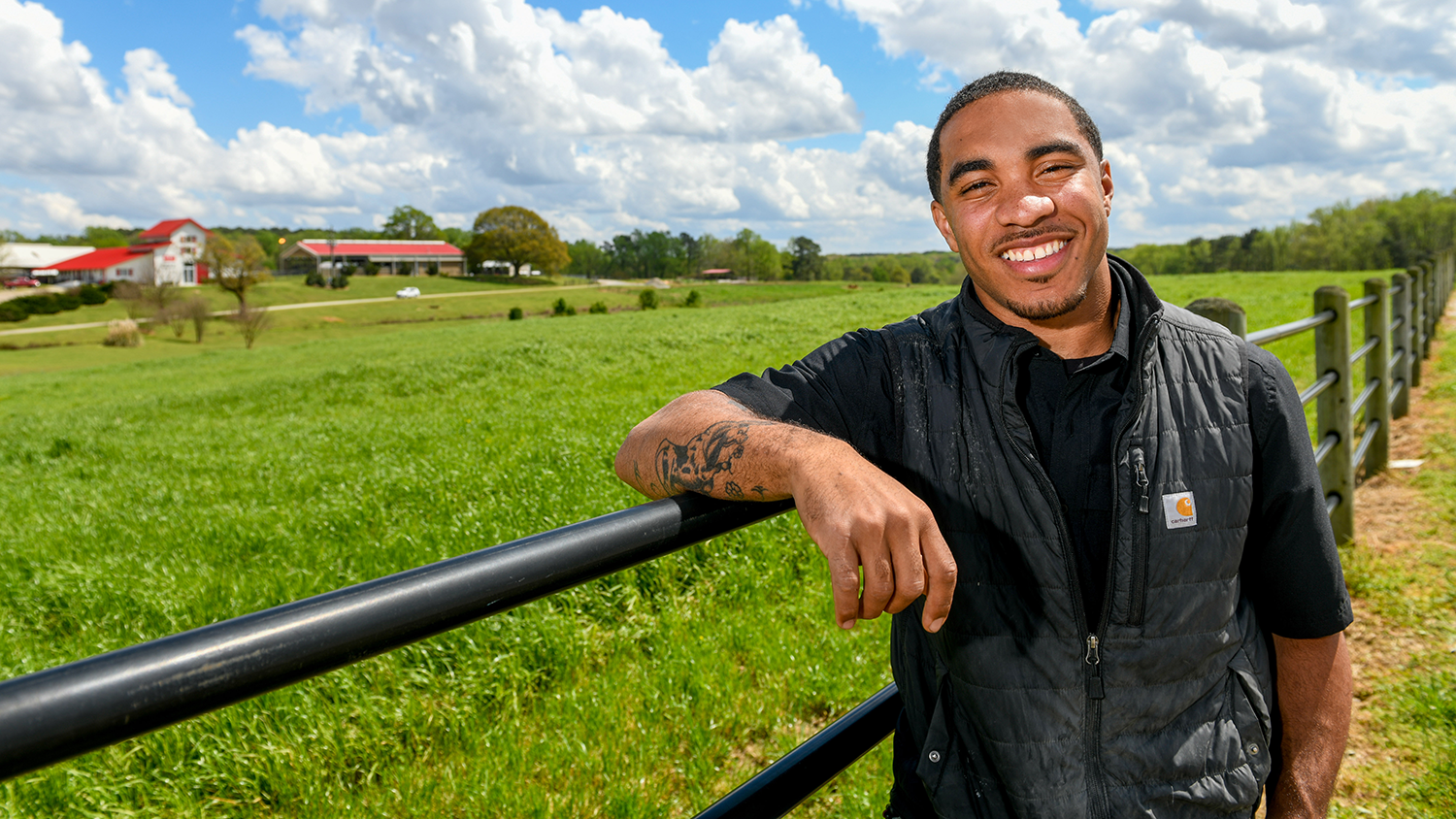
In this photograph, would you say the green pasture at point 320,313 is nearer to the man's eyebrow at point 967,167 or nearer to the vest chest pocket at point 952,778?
the man's eyebrow at point 967,167

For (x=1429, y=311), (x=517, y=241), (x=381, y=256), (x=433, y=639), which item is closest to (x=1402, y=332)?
(x=1429, y=311)

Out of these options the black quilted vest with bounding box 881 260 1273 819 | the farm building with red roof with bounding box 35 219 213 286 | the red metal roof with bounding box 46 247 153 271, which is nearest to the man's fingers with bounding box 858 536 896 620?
the black quilted vest with bounding box 881 260 1273 819

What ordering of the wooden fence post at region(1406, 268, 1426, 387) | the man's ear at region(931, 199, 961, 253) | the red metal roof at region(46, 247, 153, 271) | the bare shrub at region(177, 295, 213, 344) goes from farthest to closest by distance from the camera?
the red metal roof at region(46, 247, 153, 271)
the bare shrub at region(177, 295, 213, 344)
the wooden fence post at region(1406, 268, 1426, 387)
the man's ear at region(931, 199, 961, 253)

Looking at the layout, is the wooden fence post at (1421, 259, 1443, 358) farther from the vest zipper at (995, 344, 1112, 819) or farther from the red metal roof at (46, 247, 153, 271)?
the red metal roof at (46, 247, 153, 271)

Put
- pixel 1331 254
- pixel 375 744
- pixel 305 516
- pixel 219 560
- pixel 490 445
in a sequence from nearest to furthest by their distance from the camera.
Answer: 1. pixel 375 744
2. pixel 219 560
3. pixel 305 516
4. pixel 490 445
5. pixel 1331 254

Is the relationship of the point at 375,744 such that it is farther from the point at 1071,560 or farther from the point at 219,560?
the point at 219,560

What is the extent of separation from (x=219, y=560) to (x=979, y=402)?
5770 mm

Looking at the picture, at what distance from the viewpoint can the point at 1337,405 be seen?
4855 mm

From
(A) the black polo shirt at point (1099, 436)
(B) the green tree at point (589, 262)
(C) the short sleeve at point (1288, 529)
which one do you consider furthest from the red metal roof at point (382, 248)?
(C) the short sleeve at point (1288, 529)

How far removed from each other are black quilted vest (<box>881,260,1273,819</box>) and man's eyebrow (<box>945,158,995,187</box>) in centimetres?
53

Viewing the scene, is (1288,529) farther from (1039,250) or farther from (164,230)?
(164,230)

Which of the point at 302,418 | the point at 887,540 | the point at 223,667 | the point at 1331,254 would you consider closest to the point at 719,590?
the point at 887,540

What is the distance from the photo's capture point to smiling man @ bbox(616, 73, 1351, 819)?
1683 millimetres

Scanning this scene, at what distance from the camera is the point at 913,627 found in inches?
73.0
